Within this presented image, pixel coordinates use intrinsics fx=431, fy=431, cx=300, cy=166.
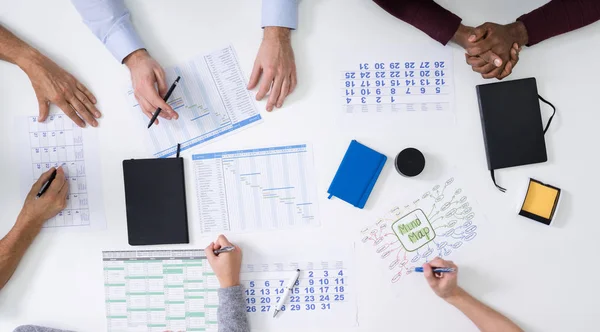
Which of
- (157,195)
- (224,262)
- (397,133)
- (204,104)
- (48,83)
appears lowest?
(224,262)

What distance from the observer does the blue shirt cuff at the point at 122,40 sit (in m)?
1.28

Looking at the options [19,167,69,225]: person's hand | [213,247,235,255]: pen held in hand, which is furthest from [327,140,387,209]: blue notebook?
[19,167,69,225]: person's hand

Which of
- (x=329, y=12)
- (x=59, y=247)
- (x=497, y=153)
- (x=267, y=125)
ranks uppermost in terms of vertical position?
(x=329, y=12)

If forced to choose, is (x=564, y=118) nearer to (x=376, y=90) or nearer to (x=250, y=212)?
(x=376, y=90)

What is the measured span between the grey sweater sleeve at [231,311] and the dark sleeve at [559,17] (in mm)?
1173

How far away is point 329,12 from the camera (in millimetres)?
1314

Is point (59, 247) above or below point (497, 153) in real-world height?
below

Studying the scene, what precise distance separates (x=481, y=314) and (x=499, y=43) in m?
0.80

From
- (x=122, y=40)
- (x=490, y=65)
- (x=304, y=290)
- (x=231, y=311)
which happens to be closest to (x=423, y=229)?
(x=304, y=290)

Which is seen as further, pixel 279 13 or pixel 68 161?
pixel 68 161

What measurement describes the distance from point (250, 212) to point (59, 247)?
63cm

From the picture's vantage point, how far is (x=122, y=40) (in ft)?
4.19

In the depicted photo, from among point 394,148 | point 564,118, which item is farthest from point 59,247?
point 564,118

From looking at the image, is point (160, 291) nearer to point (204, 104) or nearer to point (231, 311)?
point (231, 311)
